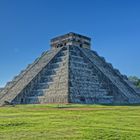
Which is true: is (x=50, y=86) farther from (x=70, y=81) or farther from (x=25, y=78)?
(x=25, y=78)

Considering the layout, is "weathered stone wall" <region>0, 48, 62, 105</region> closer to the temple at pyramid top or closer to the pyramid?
the pyramid

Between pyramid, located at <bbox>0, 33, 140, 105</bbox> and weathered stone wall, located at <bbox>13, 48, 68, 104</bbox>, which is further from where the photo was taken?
pyramid, located at <bbox>0, 33, 140, 105</bbox>

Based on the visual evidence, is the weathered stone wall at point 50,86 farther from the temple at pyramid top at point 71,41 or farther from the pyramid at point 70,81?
the temple at pyramid top at point 71,41

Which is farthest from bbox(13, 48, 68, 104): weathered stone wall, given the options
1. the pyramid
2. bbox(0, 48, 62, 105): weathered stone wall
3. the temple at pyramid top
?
the temple at pyramid top

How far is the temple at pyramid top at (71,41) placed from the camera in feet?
209

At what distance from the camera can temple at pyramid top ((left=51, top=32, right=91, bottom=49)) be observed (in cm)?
6381

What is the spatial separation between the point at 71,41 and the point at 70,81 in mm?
15030

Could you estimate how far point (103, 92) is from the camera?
180ft

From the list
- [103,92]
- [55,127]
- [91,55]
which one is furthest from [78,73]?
[55,127]

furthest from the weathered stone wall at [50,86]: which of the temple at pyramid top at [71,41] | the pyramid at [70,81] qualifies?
the temple at pyramid top at [71,41]

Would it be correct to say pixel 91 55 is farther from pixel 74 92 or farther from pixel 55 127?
pixel 55 127

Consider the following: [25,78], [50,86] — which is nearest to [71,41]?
[25,78]

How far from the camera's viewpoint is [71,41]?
63531 millimetres

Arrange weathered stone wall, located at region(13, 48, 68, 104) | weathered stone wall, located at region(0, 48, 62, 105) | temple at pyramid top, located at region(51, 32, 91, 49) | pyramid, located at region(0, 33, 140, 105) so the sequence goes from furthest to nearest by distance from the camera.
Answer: temple at pyramid top, located at region(51, 32, 91, 49), weathered stone wall, located at region(0, 48, 62, 105), pyramid, located at region(0, 33, 140, 105), weathered stone wall, located at region(13, 48, 68, 104)
